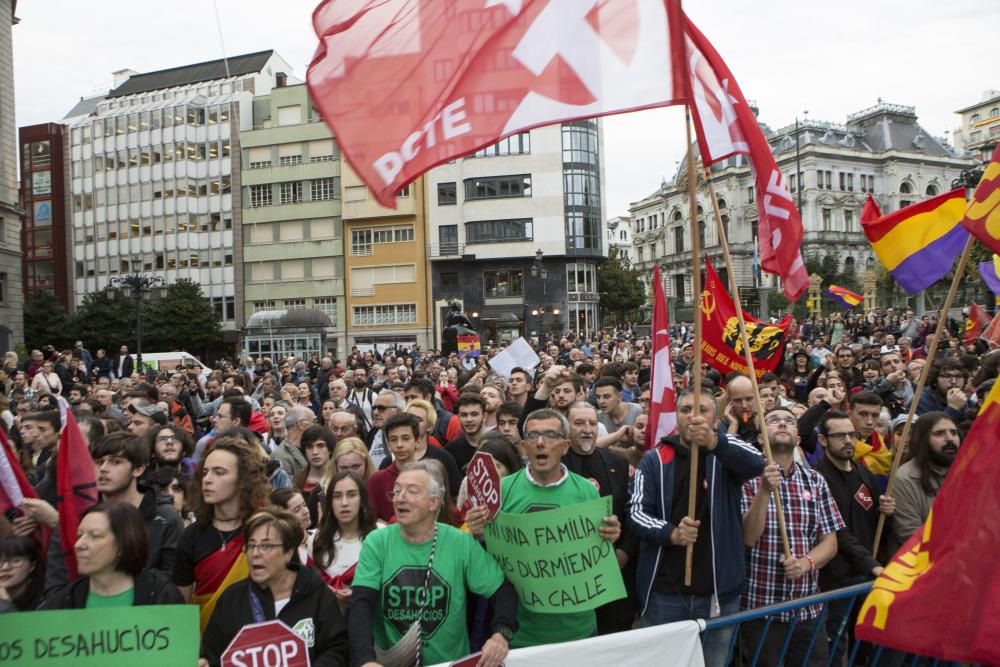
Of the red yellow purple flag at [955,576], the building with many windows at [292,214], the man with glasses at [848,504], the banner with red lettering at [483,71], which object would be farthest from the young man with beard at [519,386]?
the building with many windows at [292,214]

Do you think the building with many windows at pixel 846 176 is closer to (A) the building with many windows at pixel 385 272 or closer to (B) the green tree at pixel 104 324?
(A) the building with many windows at pixel 385 272

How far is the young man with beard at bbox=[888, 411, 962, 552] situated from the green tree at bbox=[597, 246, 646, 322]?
2509 inches

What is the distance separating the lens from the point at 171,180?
201ft

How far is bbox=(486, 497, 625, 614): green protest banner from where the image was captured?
149 inches

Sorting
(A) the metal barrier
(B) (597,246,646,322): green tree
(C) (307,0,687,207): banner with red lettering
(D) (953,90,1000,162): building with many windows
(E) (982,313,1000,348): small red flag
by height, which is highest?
(D) (953,90,1000,162): building with many windows

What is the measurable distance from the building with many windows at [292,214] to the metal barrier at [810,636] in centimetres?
5317

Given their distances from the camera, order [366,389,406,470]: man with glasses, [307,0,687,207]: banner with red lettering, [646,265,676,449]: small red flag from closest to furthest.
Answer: [307,0,687,207]: banner with red lettering, [646,265,676,449]: small red flag, [366,389,406,470]: man with glasses

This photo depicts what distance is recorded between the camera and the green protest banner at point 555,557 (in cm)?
380

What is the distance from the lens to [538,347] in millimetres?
28875

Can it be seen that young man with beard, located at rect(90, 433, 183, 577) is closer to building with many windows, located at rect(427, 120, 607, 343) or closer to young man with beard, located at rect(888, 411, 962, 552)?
young man with beard, located at rect(888, 411, 962, 552)

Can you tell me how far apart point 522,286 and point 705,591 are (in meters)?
51.4

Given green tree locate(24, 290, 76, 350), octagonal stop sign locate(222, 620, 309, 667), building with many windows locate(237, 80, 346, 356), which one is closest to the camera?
octagonal stop sign locate(222, 620, 309, 667)

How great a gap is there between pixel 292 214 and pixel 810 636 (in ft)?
186

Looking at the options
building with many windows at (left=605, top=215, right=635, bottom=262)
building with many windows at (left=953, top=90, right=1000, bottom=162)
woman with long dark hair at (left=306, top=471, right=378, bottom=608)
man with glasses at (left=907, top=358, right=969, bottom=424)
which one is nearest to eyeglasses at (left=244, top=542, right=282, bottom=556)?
woman with long dark hair at (left=306, top=471, right=378, bottom=608)
